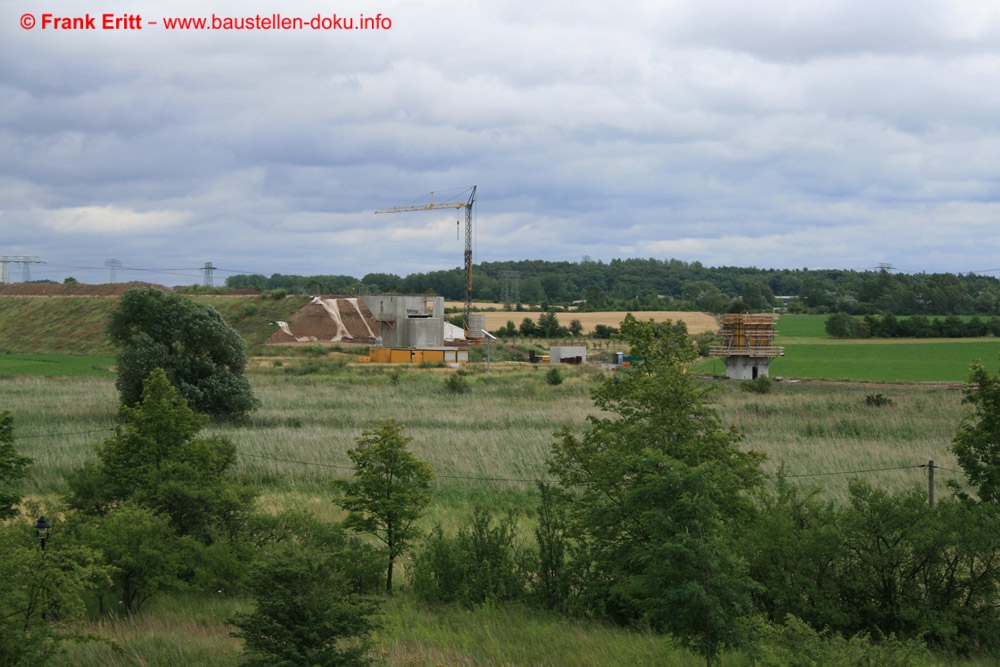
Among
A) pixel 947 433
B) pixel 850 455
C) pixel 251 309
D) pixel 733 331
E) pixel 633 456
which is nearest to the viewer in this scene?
pixel 633 456

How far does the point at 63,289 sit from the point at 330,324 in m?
66.5

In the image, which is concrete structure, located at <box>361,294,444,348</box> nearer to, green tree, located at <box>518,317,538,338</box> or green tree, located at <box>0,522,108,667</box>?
green tree, located at <box>518,317,538,338</box>

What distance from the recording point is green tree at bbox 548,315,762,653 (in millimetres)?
9305

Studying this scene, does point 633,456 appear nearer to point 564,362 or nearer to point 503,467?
point 503,467

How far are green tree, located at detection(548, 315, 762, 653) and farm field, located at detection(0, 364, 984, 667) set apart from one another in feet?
2.30

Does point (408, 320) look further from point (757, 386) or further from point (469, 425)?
point (469, 425)

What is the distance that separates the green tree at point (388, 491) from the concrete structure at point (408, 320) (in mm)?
85138

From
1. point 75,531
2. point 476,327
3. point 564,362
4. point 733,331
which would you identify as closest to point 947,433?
point 75,531

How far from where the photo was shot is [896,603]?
38.9 feet

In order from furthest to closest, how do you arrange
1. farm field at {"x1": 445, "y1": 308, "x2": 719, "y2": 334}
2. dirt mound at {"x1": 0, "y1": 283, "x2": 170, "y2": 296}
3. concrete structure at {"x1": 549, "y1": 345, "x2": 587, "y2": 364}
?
dirt mound at {"x1": 0, "y1": 283, "x2": 170, "y2": 296} < farm field at {"x1": 445, "y1": 308, "x2": 719, "y2": 334} < concrete structure at {"x1": 549, "y1": 345, "x2": 587, "y2": 364}

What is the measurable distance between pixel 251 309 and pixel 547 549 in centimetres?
10082

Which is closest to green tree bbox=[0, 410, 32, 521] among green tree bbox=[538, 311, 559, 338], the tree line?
green tree bbox=[538, 311, 559, 338]

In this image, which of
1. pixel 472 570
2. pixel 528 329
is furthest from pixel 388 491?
pixel 528 329

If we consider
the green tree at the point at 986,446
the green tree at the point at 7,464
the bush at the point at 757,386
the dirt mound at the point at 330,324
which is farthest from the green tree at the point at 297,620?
the dirt mound at the point at 330,324
